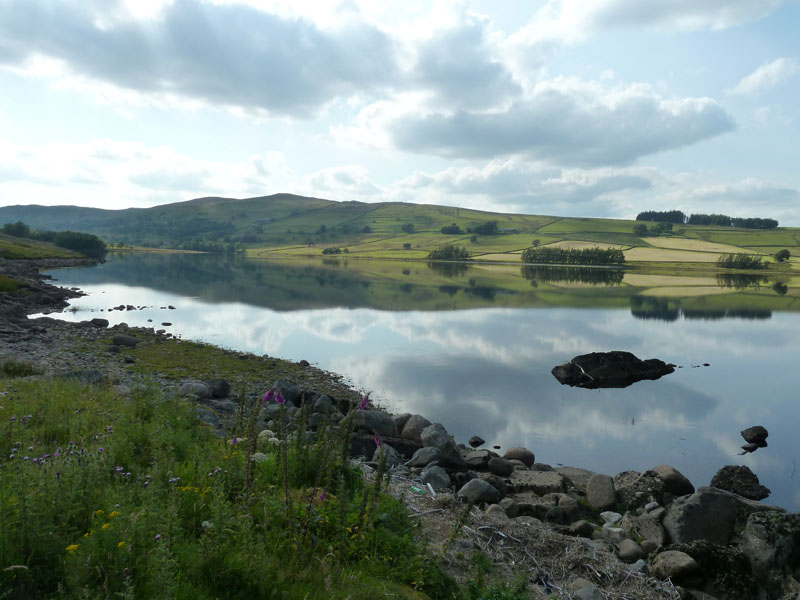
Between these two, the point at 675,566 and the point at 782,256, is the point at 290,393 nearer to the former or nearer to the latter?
the point at 675,566

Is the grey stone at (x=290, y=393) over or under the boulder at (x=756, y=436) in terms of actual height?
over

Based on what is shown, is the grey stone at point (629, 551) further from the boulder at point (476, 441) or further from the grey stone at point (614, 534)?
the boulder at point (476, 441)

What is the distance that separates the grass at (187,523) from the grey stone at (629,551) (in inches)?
176

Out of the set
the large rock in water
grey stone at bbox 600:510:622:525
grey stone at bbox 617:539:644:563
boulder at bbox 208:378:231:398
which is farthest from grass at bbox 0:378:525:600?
the large rock in water

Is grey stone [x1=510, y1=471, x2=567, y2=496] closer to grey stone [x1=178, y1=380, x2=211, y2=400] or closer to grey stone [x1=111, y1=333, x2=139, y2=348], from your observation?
grey stone [x1=178, y1=380, x2=211, y2=400]

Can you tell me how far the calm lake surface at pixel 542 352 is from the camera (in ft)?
68.6

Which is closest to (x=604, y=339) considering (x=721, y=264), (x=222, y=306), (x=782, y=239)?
(x=222, y=306)

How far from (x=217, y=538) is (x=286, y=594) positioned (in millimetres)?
888

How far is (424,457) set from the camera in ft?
48.0

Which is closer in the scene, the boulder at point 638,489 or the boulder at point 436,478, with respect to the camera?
the boulder at point 436,478

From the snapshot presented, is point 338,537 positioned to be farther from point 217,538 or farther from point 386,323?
point 386,323

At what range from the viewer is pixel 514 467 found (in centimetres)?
1611

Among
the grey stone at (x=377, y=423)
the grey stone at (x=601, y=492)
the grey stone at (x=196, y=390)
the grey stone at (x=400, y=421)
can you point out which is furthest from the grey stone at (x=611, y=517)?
the grey stone at (x=196, y=390)

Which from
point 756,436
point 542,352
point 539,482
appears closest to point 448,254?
point 542,352
